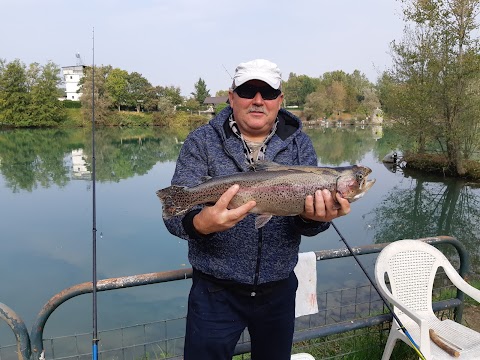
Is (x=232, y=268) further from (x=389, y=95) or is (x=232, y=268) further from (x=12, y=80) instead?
(x=12, y=80)

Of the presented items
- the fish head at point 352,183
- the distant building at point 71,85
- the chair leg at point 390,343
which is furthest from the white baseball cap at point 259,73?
the distant building at point 71,85

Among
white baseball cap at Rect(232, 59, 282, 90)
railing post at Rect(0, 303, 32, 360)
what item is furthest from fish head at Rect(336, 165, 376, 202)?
railing post at Rect(0, 303, 32, 360)

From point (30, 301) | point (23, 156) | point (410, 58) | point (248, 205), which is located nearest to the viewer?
point (248, 205)

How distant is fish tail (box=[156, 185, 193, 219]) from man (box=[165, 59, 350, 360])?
0.05 meters

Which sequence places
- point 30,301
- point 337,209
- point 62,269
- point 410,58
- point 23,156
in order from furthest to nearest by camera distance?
point 23,156
point 410,58
point 62,269
point 30,301
point 337,209

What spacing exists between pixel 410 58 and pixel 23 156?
32486mm

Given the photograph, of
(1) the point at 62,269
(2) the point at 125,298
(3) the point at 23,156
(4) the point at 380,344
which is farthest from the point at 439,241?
(3) the point at 23,156

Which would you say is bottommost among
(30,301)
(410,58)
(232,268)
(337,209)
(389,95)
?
(30,301)

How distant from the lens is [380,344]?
4.28m

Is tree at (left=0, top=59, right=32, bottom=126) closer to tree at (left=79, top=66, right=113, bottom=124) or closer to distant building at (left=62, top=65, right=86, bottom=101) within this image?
tree at (left=79, top=66, right=113, bottom=124)

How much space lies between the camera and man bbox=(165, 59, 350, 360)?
2.30 meters

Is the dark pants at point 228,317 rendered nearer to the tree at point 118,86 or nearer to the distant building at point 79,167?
the distant building at point 79,167

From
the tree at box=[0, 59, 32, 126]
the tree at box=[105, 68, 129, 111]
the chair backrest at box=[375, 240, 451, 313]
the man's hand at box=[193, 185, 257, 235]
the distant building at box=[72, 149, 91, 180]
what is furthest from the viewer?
the tree at box=[105, 68, 129, 111]

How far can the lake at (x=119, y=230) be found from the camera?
872cm
